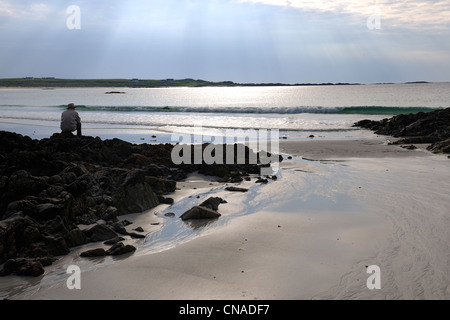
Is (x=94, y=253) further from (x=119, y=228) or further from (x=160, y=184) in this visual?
(x=160, y=184)

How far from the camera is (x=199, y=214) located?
705cm

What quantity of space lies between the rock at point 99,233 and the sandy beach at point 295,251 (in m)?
0.41

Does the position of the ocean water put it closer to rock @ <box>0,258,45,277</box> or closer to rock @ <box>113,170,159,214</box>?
rock @ <box>113,170,159,214</box>

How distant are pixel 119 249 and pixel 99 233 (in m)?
0.67

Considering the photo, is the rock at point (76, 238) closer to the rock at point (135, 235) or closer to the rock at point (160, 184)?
the rock at point (135, 235)

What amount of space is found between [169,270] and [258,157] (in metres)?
7.74

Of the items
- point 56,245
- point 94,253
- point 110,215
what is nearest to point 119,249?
point 94,253

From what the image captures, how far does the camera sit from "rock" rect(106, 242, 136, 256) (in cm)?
549

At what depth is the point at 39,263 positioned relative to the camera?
4.98 m

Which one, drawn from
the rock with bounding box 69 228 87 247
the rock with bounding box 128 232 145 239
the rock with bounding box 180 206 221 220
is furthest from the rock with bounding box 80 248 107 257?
the rock with bounding box 180 206 221 220

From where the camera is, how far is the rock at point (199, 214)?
7.04 meters

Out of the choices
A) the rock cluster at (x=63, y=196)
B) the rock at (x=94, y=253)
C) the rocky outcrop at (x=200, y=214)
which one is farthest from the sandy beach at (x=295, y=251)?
the rock cluster at (x=63, y=196)

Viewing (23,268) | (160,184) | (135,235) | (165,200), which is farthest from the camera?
(160,184)
